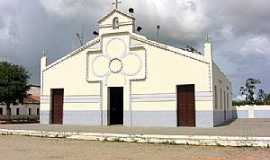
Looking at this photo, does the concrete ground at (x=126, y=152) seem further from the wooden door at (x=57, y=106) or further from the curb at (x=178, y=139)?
the wooden door at (x=57, y=106)

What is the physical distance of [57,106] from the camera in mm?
33031

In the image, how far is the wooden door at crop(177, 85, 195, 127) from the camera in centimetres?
2764

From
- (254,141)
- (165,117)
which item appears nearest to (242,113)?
(165,117)

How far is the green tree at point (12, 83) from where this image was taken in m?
45.0

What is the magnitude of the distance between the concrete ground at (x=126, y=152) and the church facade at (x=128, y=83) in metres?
11.7

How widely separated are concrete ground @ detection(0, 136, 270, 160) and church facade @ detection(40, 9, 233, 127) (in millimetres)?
11681

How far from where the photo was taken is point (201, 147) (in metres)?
15.3

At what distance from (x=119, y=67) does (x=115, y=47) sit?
164 centimetres

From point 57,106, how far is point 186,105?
11.5 metres

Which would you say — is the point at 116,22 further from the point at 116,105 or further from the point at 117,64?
the point at 116,105

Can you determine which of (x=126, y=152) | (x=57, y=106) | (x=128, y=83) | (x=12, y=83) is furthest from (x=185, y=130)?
(x=12, y=83)

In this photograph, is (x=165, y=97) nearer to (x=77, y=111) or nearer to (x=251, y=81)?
(x=77, y=111)

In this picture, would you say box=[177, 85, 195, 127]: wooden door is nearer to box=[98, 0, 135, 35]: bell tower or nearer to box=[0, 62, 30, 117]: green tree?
box=[98, 0, 135, 35]: bell tower

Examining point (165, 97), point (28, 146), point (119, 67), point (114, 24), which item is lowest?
point (28, 146)
